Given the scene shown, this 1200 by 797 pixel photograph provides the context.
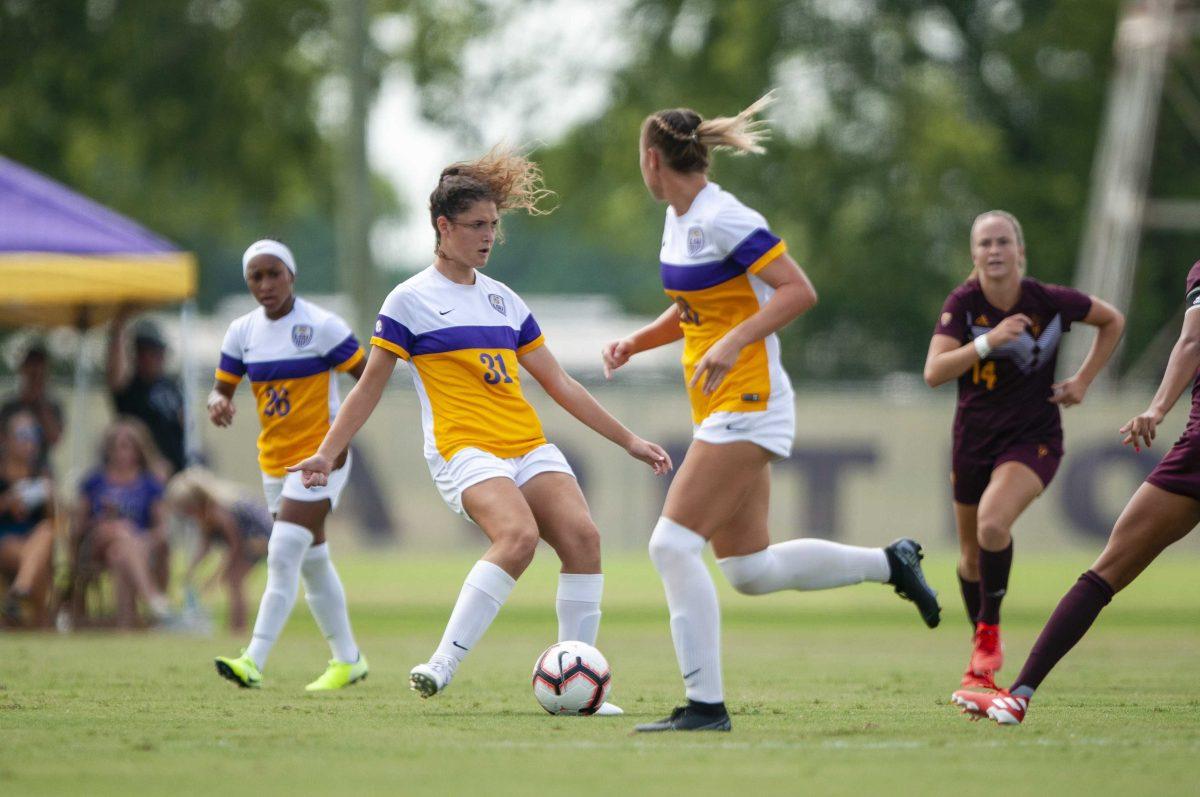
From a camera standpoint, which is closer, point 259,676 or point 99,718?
point 99,718

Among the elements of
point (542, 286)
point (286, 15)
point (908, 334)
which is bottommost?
point (908, 334)

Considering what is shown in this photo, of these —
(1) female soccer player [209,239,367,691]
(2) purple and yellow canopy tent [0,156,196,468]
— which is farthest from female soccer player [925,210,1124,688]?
(2) purple and yellow canopy tent [0,156,196,468]

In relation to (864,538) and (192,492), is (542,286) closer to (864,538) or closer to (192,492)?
(864,538)

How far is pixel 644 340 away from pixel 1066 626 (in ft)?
7.44

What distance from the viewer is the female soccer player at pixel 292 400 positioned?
1019 cm

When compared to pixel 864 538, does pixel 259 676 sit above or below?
below

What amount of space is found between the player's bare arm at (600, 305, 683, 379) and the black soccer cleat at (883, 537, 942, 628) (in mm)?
1380

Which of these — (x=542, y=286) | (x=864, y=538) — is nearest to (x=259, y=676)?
(x=864, y=538)

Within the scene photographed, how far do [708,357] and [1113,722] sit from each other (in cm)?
246

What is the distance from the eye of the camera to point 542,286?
309ft

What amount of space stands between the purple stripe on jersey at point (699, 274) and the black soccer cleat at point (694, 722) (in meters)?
1.67

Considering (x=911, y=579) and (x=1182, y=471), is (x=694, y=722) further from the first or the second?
(x=1182, y=471)

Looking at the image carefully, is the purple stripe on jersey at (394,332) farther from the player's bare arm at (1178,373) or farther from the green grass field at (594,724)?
the player's bare arm at (1178,373)

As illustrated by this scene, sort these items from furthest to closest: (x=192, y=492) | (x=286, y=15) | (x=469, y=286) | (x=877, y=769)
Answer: (x=286, y=15) < (x=192, y=492) < (x=469, y=286) < (x=877, y=769)
